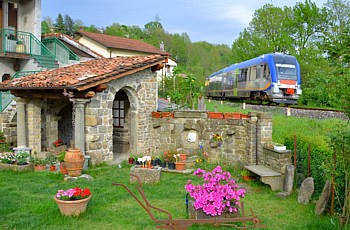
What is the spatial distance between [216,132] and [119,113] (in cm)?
492

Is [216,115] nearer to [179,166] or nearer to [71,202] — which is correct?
[179,166]

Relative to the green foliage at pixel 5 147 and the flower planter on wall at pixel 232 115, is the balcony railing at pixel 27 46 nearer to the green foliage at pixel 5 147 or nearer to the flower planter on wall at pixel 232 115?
the green foliage at pixel 5 147

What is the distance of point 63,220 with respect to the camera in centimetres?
642

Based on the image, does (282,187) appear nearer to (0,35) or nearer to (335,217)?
(335,217)

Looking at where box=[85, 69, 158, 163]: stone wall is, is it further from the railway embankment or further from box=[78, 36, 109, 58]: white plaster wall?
box=[78, 36, 109, 58]: white plaster wall

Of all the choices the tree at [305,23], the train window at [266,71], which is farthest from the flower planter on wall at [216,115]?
the tree at [305,23]

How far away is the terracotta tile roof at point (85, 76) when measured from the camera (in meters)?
10.1

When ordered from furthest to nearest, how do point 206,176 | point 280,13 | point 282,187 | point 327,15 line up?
point 280,13
point 327,15
point 282,187
point 206,176

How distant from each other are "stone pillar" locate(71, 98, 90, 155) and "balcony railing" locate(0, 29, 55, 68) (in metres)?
6.85

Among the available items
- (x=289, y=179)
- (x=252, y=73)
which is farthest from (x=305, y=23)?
(x=289, y=179)

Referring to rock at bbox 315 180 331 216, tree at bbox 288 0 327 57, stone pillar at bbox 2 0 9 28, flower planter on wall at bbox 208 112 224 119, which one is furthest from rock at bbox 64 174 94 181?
tree at bbox 288 0 327 57

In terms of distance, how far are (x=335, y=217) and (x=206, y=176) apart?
267cm

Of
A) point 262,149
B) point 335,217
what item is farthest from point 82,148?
point 335,217

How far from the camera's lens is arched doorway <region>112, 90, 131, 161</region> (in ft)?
48.1
